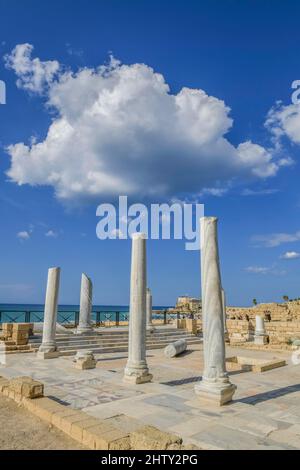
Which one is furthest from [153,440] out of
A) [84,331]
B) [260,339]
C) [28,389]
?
[260,339]

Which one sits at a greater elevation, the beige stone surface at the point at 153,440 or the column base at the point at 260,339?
the beige stone surface at the point at 153,440

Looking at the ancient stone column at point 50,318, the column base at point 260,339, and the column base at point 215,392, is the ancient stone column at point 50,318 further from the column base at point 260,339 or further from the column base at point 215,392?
the column base at point 260,339

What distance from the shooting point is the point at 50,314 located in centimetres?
1505

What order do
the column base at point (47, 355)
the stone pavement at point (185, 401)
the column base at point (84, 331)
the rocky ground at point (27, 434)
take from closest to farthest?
the rocky ground at point (27, 434)
the stone pavement at point (185, 401)
the column base at point (47, 355)
the column base at point (84, 331)

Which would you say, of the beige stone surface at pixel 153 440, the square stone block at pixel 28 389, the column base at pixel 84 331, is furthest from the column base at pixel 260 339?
the beige stone surface at pixel 153 440

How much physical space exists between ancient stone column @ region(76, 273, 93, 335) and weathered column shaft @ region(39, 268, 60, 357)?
3.58 m

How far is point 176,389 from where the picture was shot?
360 inches

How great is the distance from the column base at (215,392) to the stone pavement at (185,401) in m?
0.17

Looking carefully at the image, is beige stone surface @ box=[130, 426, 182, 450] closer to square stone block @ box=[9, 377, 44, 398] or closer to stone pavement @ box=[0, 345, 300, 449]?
stone pavement @ box=[0, 345, 300, 449]

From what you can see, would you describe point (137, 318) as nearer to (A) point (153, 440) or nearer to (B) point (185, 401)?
(B) point (185, 401)

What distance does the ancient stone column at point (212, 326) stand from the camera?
7.77 metres

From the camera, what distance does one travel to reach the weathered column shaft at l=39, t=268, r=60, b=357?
14547mm

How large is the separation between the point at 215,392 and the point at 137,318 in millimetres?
3441
